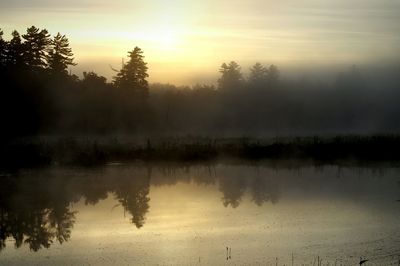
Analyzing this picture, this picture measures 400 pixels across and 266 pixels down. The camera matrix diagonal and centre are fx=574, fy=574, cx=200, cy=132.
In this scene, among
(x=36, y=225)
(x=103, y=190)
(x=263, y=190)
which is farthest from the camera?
(x=263, y=190)

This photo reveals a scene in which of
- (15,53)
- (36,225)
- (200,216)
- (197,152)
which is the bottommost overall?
(36,225)

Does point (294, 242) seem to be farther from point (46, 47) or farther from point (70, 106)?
point (46, 47)

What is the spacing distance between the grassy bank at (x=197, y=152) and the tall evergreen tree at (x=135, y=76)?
19617 millimetres

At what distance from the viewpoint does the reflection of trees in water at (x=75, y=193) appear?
16.7 meters

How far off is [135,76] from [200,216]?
123 ft

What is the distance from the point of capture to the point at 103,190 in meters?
22.7

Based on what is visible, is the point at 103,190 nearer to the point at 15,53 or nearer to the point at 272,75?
the point at 15,53

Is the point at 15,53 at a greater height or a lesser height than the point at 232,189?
greater

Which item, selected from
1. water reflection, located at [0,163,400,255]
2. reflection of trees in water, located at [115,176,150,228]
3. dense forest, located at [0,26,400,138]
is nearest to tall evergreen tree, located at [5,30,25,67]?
dense forest, located at [0,26,400,138]

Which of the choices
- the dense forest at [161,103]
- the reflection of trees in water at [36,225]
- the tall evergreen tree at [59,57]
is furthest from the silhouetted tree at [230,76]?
the reflection of trees in water at [36,225]

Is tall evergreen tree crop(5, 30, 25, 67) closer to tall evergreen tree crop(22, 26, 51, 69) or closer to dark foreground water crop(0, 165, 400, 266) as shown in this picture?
tall evergreen tree crop(22, 26, 51, 69)

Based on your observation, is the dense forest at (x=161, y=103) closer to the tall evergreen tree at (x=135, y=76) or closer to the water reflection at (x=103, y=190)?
the tall evergreen tree at (x=135, y=76)

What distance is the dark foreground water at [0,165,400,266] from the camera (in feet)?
44.8

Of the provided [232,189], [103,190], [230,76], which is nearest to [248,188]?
[232,189]
